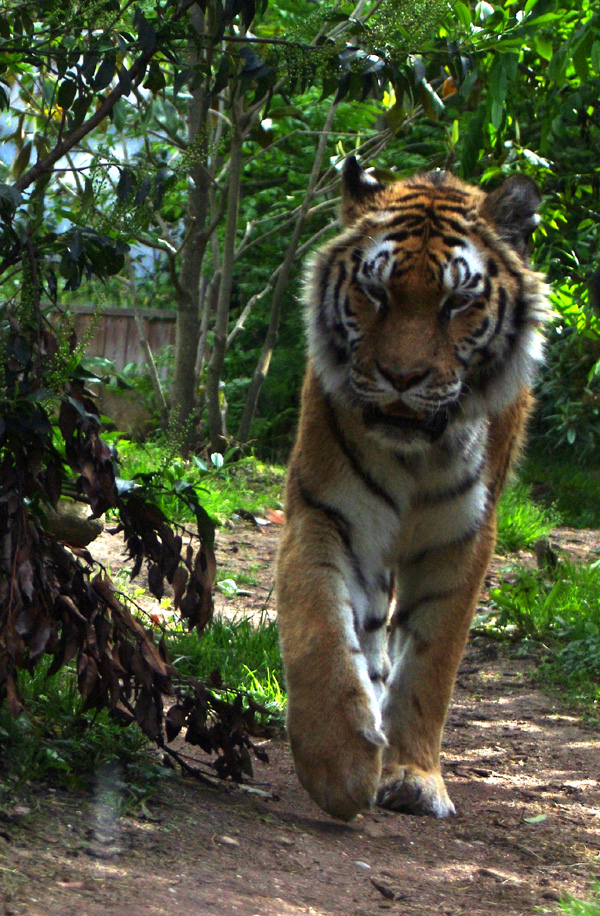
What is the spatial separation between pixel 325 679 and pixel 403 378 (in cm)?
79

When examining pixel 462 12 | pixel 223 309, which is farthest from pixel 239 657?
pixel 223 309

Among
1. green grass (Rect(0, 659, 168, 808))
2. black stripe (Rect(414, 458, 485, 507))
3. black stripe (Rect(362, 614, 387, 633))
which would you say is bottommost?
green grass (Rect(0, 659, 168, 808))

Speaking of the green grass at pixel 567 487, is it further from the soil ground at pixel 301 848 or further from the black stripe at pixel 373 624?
the soil ground at pixel 301 848

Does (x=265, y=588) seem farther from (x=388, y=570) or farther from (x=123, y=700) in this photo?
(x=123, y=700)

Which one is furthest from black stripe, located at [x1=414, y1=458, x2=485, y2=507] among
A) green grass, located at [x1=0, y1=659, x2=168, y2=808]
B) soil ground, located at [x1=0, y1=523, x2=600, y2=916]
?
green grass, located at [x1=0, y1=659, x2=168, y2=808]

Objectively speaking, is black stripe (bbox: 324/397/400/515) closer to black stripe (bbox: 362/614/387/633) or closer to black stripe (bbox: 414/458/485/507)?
black stripe (bbox: 414/458/485/507)

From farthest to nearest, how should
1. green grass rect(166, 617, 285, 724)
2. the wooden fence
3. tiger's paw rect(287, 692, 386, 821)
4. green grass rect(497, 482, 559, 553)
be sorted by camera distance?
the wooden fence < green grass rect(497, 482, 559, 553) < green grass rect(166, 617, 285, 724) < tiger's paw rect(287, 692, 386, 821)

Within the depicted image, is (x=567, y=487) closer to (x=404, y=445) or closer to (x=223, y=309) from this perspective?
(x=223, y=309)

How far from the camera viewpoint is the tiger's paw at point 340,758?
2.49m

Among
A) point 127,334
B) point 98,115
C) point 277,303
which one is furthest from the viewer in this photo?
point 127,334

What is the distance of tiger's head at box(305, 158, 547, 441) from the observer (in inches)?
111

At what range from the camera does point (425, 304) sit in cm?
282

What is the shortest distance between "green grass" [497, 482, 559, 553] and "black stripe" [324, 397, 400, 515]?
363cm

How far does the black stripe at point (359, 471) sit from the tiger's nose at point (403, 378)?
31 cm
